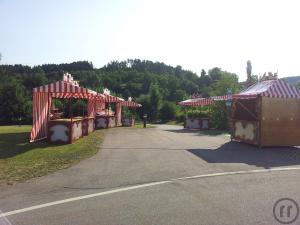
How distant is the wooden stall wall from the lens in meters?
16.3

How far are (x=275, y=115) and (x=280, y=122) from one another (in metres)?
0.38

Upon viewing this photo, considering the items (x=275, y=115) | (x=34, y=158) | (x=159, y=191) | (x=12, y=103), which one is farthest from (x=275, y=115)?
(x=12, y=103)

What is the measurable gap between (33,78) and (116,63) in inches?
2375

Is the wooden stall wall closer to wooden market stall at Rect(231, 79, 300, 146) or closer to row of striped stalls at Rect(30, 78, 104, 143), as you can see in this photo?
wooden market stall at Rect(231, 79, 300, 146)

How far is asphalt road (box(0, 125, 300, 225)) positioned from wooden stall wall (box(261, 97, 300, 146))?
3.32 metres

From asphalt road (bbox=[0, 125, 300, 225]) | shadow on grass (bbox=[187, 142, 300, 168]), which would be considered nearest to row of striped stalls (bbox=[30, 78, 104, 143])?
asphalt road (bbox=[0, 125, 300, 225])

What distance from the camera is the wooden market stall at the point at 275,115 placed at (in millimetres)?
16250

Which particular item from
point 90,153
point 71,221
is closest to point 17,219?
point 71,221

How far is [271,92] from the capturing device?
16.2 metres

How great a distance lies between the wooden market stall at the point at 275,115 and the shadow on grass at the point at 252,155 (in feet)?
1.53

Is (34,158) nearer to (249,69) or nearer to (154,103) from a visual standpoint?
(249,69)

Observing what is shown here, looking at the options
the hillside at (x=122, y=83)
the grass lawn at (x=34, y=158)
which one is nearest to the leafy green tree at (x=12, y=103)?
the hillside at (x=122, y=83)

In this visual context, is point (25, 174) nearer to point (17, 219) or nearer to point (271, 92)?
point (17, 219)

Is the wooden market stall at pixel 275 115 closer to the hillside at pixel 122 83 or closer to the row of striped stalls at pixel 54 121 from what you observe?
the row of striped stalls at pixel 54 121
